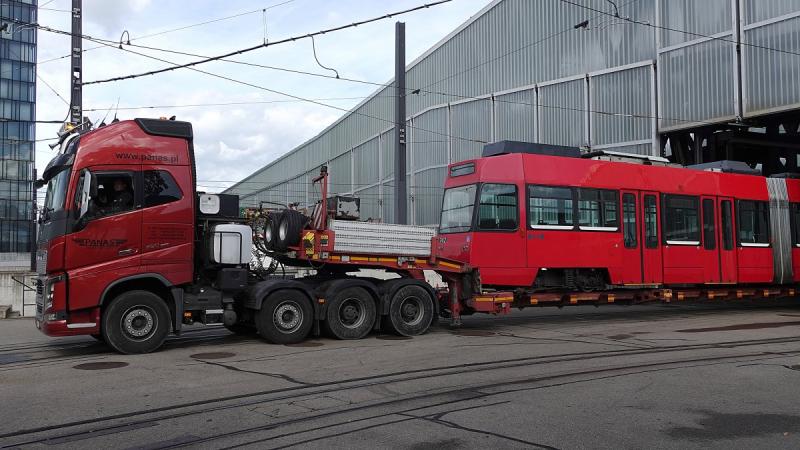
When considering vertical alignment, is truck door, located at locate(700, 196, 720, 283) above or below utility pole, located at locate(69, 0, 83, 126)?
below

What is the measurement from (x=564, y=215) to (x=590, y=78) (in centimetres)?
A: 1499

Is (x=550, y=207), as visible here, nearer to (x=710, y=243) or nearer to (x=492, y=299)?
(x=492, y=299)

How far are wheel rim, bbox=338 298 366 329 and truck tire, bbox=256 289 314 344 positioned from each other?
0.59 meters

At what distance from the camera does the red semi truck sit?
396 inches

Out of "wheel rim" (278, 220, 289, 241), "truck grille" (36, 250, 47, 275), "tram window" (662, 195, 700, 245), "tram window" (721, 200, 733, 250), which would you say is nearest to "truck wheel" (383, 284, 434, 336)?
"wheel rim" (278, 220, 289, 241)

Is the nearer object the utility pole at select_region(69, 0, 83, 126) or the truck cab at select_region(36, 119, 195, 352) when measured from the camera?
the truck cab at select_region(36, 119, 195, 352)

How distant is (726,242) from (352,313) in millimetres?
9955

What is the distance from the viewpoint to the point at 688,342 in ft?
37.2

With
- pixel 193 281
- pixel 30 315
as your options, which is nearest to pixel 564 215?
pixel 193 281

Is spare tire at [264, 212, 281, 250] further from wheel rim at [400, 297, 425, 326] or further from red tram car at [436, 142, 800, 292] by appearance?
red tram car at [436, 142, 800, 292]

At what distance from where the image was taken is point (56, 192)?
10.3 meters

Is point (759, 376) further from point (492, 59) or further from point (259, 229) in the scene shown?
point (492, 59)

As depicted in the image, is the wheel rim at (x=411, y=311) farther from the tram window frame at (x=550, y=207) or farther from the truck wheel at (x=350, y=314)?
the tram window frame at (x=550, y=207)

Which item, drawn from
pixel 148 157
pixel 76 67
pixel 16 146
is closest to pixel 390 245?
pixel 148 157
